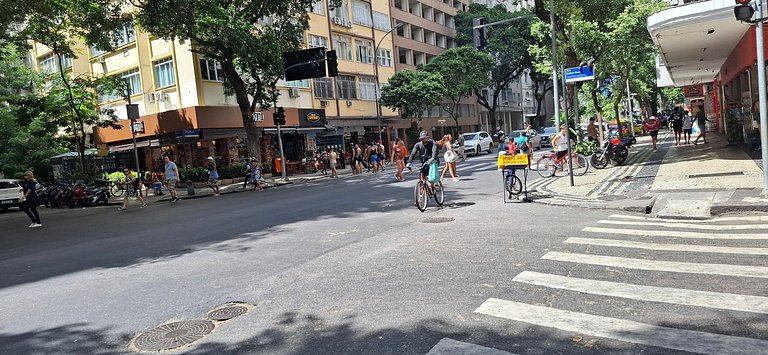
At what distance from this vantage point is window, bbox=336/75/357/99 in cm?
4053

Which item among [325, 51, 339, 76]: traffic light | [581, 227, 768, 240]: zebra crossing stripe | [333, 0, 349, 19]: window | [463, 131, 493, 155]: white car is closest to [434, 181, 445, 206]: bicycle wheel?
[581, 227, 768, 240]: zebra crossing stripe

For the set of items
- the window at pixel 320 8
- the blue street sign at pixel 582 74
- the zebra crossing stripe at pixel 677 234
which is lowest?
the zebra crossing stripe at pixel 677 234

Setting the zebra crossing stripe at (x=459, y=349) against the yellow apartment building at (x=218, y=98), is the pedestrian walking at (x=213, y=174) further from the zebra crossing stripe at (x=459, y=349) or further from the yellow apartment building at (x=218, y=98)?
the zebra crossing stripe at (x=459, y=349)

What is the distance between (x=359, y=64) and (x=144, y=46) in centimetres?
1639

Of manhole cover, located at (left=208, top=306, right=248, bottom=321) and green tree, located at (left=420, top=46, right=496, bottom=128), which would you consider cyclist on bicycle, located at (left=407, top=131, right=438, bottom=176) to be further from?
green tree, located at (left=420, top=46, right=496, bottom=128)

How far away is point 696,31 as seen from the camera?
46.9ft

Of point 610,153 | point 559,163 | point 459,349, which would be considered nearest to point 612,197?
point 559,163

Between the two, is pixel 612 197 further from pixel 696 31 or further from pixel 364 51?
pixel 364 51

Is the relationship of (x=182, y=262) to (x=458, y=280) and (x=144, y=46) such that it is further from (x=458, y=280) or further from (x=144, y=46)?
(x=144, y=46)

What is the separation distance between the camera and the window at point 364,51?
43.1 m

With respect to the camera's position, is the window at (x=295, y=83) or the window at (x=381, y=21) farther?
→ the window at (x=381, y=21)

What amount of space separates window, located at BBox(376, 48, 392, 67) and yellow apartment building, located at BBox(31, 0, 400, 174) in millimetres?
164

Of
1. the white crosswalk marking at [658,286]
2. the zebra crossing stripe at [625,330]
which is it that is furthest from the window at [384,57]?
the zebra crossing stripe at [625,330]

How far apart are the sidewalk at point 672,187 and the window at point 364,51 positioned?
2795 centimetres
